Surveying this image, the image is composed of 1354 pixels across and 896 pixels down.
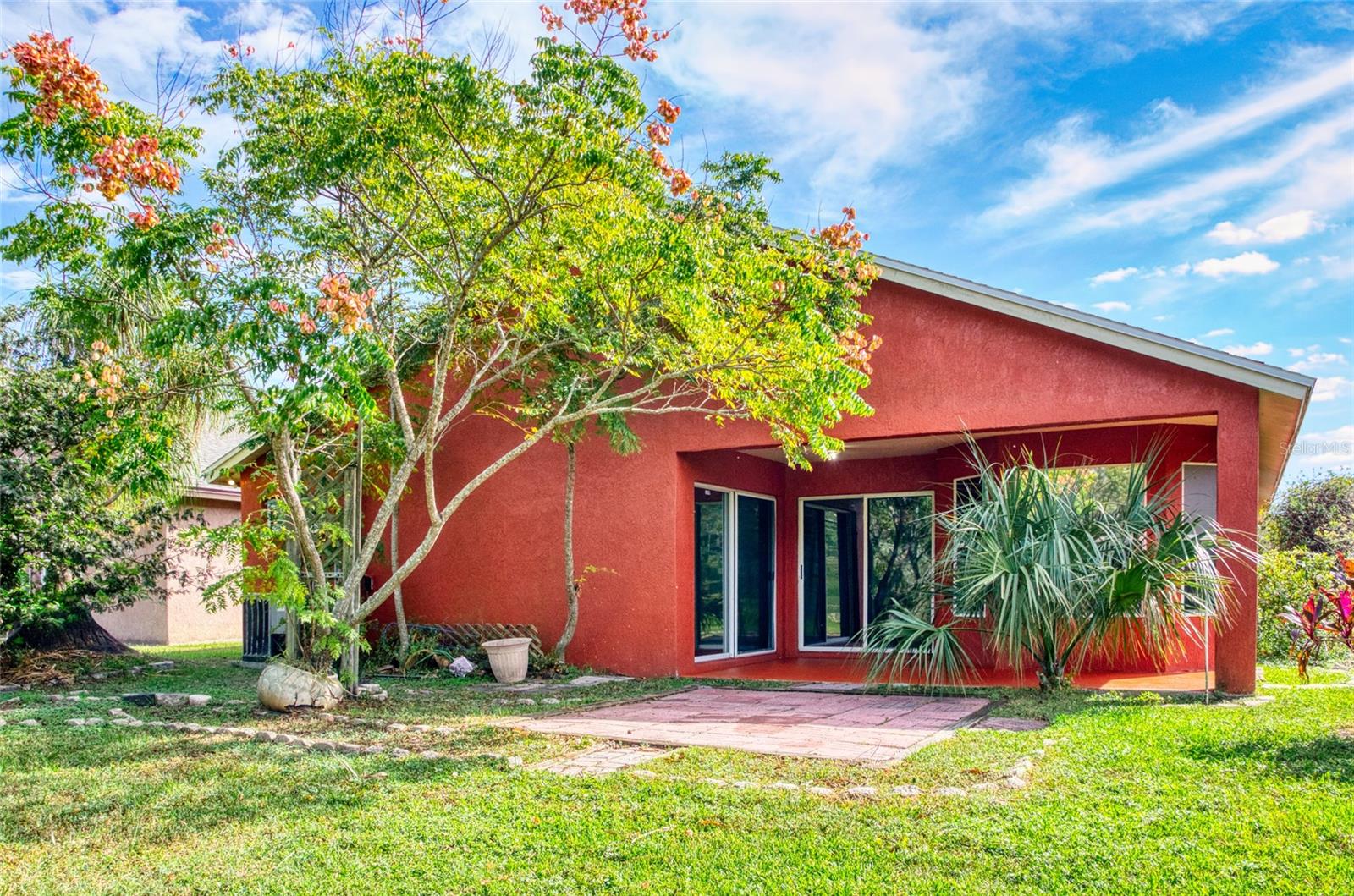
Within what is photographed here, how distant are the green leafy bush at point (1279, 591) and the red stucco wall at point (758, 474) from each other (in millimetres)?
2705

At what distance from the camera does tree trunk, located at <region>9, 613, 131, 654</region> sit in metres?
12.6

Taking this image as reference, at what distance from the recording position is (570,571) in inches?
462

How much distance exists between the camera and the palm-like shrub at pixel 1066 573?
28.0 ft

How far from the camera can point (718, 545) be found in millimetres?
12734

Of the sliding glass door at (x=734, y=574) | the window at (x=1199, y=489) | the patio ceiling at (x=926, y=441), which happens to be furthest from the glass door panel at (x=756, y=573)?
the window at (x=1199, y=489)

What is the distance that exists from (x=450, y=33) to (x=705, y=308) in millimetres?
3128

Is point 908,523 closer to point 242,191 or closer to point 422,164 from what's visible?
point 422,164

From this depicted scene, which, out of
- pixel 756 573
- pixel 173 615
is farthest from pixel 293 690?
pixel 173 615

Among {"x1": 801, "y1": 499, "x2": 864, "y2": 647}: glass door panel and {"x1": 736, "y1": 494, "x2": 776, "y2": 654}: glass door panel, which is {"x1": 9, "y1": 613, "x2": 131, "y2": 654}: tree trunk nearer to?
{"x1": 736, "y1": 494, "x2": 776, "y2": 654}: glass door panel

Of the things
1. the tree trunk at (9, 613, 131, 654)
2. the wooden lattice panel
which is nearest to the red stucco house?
the wooden lattice panel

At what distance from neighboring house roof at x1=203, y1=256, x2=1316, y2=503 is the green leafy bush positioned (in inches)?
116

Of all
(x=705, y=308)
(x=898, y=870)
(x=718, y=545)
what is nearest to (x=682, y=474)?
(x=718, y=545)

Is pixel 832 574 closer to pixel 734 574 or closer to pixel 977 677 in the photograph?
pixel 734 574

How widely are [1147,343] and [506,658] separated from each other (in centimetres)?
779
